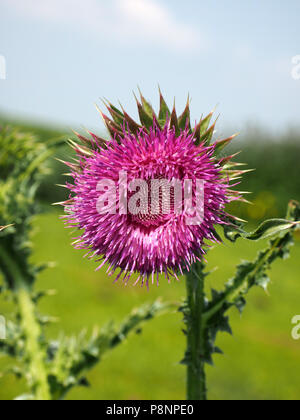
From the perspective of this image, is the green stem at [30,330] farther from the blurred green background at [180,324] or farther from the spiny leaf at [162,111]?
the spiny leaf at [162,111]

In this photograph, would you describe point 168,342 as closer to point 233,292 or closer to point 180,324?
point 180,324

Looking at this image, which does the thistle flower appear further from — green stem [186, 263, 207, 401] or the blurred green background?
the blurred green background

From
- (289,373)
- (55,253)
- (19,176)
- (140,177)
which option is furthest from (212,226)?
(55,253)

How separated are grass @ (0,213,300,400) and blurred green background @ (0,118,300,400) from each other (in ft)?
0.04

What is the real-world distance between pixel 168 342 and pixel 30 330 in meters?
4.81

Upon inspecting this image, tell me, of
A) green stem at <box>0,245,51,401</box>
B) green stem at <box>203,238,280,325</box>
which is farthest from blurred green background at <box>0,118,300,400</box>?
green stem at <box>203,238,280,325</box>

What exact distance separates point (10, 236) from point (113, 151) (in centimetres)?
144

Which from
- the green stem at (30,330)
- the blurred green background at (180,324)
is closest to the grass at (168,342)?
the blurred green background at (180,324)

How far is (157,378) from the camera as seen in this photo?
543 cm

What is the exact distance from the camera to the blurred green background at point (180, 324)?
16.9 feet

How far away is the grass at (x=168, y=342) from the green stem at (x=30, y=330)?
68.5 inches

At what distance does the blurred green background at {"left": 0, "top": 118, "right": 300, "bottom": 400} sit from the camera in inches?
203

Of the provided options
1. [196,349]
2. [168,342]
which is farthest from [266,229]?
[168,342]

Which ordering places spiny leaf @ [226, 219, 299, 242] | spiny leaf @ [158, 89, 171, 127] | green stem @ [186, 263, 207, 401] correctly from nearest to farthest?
1. spiny leaf @ [226, 219, 299, 242]
2. spiny leaf @ [158, 89, 171, 127]
3. green stem @ [186, 263, 207, 401]
